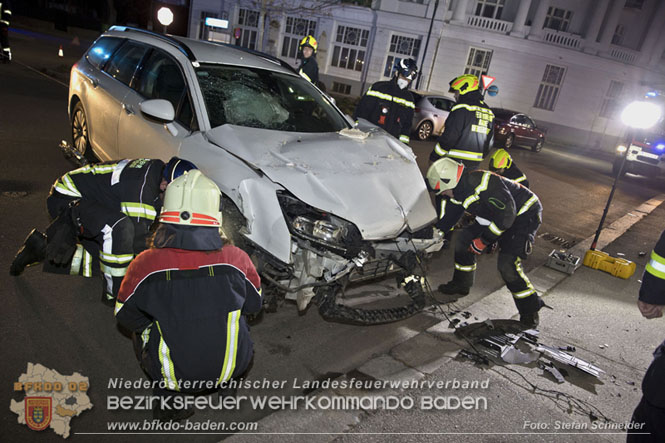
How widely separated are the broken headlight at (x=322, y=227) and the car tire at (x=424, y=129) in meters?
12.2

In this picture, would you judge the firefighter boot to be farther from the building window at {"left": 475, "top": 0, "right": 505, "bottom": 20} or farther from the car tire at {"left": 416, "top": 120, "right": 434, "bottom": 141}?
the building window at {"left": 475, "top": 0, "right": 505, "bottom": 20}

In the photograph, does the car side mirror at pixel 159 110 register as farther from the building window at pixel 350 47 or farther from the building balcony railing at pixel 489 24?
the building balcony railing at pixel 489 24

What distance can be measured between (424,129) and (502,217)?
37.5 feet

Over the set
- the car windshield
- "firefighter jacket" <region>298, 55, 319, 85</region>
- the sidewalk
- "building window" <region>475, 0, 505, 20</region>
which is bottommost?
the sidewalk

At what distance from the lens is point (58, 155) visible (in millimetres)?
6520

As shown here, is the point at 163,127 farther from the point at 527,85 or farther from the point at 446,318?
the point at 527,85

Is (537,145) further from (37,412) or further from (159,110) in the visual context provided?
(37,412)

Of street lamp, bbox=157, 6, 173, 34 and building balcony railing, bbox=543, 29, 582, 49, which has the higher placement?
building balcony railing, bbox=543, 29, 582, 49

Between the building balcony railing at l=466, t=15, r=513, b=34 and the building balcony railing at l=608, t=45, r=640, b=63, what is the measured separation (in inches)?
274

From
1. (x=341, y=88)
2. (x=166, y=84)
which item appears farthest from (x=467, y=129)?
(x=341, y=88)

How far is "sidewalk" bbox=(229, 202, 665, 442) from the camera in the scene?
2750 mm

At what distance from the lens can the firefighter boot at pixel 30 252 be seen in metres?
3.43

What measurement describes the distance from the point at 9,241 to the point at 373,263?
317 cm

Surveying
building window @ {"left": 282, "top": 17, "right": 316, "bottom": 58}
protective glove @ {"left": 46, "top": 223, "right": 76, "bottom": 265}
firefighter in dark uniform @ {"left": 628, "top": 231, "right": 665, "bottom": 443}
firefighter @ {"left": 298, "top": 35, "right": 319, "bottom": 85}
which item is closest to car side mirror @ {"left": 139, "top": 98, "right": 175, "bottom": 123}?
protective glove @ {"left": 46, "top": 223, "right": 76, "bottom": 265}
